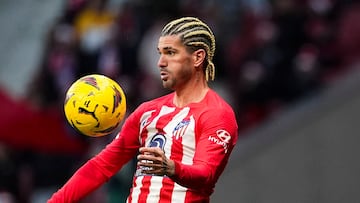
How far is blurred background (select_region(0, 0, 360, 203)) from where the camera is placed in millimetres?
14398

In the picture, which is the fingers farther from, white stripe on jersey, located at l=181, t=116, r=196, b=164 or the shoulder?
the shoulder

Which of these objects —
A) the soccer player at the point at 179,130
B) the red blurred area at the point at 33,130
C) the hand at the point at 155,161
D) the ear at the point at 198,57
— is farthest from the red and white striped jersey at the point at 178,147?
the red blurred area at the point at 33,130

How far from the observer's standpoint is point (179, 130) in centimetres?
A: 799

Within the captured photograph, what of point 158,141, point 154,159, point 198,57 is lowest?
point 158,141

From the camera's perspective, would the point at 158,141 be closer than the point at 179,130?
No

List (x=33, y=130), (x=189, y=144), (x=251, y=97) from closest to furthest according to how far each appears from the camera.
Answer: (x=189, y=144) < (x=251, y=97) < (x=33, y=130)

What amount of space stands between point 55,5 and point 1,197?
6083 mm

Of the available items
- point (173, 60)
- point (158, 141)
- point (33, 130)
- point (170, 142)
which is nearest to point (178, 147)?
point (170, 142)

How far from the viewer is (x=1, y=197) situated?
14.4 metres

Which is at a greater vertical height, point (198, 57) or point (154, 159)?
point (198, 57)

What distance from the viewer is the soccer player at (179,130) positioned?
308 inches

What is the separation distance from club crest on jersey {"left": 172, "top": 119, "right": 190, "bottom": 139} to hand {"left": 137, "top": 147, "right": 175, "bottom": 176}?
68cm

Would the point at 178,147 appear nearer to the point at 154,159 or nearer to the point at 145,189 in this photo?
the point at 145,189

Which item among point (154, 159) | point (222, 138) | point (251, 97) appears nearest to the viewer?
point (154, 159)
